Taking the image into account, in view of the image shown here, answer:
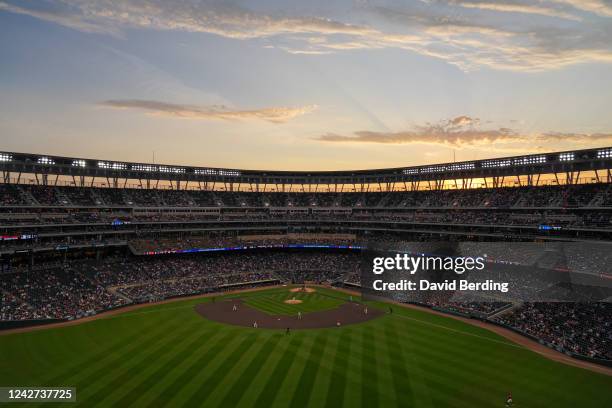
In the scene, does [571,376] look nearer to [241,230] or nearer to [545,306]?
[545,306]

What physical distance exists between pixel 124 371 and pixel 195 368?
6248 mm

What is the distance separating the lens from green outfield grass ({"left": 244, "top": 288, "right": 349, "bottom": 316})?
6088 cm

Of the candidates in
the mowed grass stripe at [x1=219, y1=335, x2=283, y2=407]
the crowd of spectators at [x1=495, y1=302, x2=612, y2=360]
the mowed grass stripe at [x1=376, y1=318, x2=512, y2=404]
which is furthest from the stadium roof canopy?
the mowed grass stripe at [x1=219, y1=335, x2=283, y2=407]

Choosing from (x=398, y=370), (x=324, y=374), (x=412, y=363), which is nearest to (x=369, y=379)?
(x=398, y=370)

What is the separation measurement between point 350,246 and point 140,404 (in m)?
64.4

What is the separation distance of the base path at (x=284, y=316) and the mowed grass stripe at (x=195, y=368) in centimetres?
565

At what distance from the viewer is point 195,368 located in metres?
37.4

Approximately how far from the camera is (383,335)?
158ft

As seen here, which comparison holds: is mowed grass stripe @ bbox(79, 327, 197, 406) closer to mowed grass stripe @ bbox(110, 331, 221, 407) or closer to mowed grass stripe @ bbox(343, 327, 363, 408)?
mowed grass stripe @ bbox(110, 331, 221, 407)

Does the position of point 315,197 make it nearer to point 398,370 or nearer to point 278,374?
point 398,370

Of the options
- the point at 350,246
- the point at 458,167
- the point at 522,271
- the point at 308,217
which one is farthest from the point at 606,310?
the point at 308,217

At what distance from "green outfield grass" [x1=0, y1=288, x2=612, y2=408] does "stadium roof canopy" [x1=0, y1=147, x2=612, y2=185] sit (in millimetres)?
36423

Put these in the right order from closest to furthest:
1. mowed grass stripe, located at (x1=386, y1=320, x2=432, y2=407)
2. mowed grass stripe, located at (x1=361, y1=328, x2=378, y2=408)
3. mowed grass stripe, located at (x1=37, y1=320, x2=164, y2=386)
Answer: mowed grass stripe, located at (x1=361, y1=328, x2=378, y2=408)
mowed grass stripe, located at (x1=386, y1=320, x2=432, y2=407)
mowed grass stripe, located at (x1=37, y1=320, x2=164, y2=386)

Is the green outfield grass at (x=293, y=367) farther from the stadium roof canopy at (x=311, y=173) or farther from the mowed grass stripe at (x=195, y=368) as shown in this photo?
the stadium roof canopy at (x=311, y=173)
